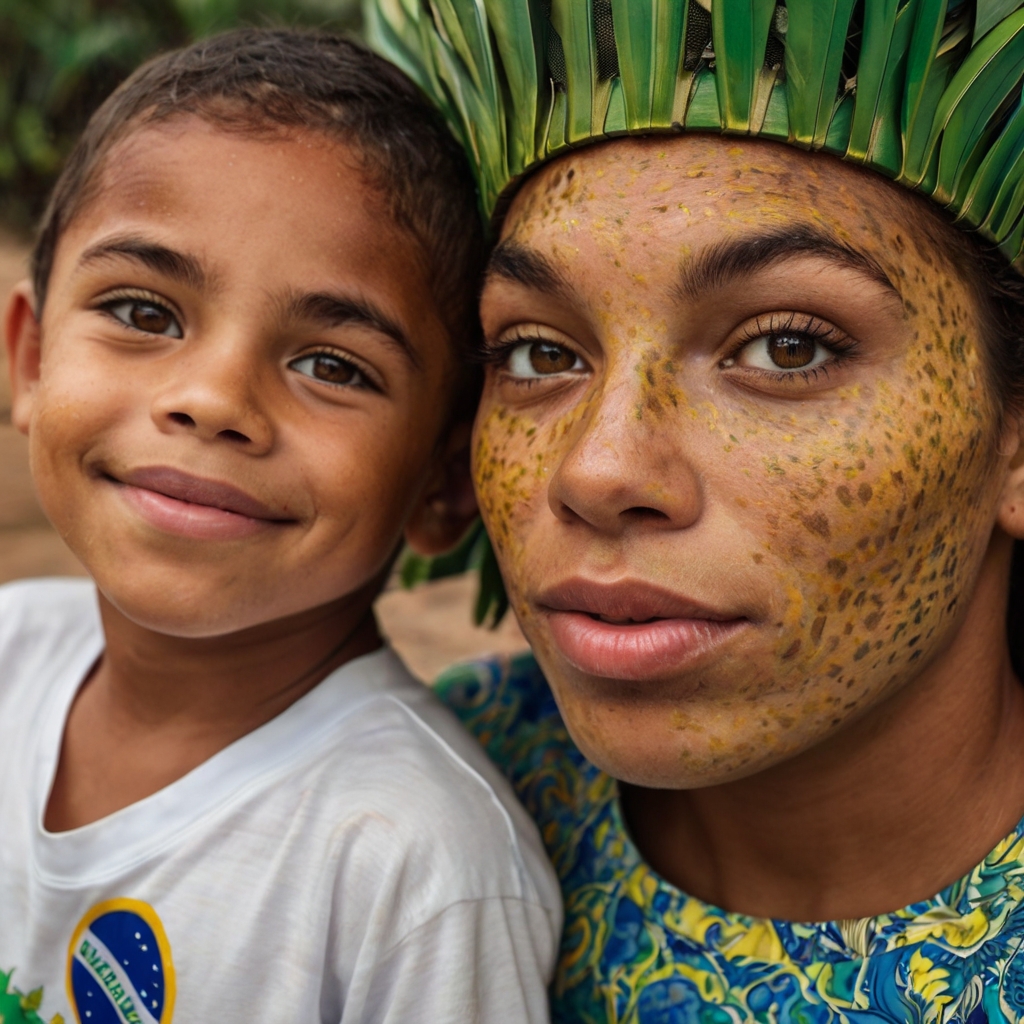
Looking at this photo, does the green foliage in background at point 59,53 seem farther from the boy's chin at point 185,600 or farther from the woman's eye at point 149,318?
the boy's chin at point 185,600

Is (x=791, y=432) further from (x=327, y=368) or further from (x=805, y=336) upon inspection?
(x=327, y=368)

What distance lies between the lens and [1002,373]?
1909 mm

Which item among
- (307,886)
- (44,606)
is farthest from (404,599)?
(307,886)

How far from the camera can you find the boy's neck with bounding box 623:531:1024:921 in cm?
203

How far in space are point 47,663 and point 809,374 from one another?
184 cm

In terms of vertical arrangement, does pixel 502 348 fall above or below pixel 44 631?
above

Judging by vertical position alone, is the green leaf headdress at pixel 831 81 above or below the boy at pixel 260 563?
above

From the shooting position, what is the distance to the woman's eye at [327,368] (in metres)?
2.24

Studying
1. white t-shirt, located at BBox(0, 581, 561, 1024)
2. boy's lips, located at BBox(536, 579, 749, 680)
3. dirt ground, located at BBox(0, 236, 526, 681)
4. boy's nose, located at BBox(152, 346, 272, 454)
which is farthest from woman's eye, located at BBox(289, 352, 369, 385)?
dirt ground, located at BBox(0, 236, 526, 681)

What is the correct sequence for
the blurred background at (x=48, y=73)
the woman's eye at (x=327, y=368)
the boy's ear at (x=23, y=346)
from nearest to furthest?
the woman's eye at (x=327, y=368), the boy's ear at (x=23, y=346), the blurred background at (x=48, y=73)

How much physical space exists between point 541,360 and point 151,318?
28.7 inches

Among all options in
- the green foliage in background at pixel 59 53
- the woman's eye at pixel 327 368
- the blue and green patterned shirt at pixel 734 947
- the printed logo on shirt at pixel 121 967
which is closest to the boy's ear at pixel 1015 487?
the blue and green patterned shirt at pixel 734 947

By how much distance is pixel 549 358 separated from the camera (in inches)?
80.8

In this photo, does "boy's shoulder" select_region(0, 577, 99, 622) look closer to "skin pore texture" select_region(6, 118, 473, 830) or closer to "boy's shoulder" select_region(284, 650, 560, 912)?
"skin pore texture" select_region(6, 118, 473, 830)
